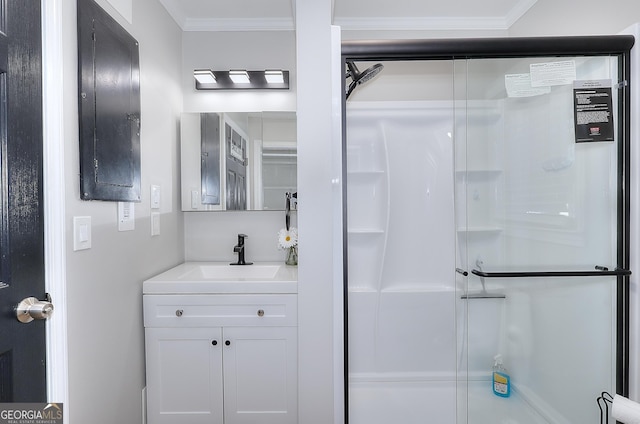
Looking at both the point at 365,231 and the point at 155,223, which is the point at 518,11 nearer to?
the point at 365,231

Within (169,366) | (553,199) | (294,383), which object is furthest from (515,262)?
(169,366)

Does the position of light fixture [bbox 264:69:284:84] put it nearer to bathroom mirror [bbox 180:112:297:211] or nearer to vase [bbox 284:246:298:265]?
bathroom mirror [bbox 180:112:297:211]

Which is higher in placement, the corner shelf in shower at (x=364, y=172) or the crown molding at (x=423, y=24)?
the crown molding at (x=423, y=24)

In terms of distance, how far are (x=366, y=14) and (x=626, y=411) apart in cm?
250

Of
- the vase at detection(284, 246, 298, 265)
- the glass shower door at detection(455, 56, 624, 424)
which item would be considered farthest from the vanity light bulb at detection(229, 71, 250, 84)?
the glass shower door at detection(455, 56, 624, 424)

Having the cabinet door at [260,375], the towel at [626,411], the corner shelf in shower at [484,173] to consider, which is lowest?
the cabinet door at [260,375]


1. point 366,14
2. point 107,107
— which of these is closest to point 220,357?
point 107,107

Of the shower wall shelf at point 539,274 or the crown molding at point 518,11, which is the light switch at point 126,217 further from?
the crown molding at point 518,11

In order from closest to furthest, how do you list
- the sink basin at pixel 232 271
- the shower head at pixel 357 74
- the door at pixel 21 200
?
1. the door at pixel 21 200
2. the shower head at pixel 357 74
3. the sink basin at pixel 232 271

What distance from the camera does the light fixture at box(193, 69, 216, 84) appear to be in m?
2.34

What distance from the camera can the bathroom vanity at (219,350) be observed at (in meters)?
1.79

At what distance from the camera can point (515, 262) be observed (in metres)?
1.52

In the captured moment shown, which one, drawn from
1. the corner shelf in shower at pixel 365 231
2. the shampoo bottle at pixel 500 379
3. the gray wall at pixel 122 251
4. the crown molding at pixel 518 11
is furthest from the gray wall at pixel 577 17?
the gray wall at pixel 122 251

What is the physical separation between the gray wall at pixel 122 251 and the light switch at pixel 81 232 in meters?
0.02
